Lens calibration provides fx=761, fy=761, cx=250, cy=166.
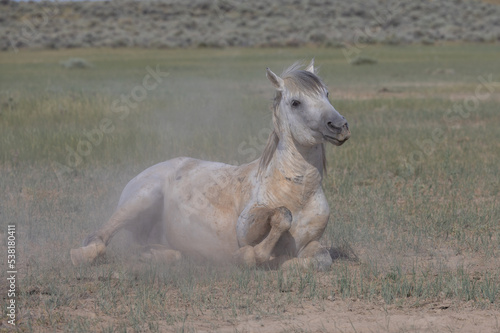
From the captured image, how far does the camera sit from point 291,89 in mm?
6305

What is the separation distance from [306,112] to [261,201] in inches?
33.3

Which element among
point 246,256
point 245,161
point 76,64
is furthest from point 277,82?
point 76,64

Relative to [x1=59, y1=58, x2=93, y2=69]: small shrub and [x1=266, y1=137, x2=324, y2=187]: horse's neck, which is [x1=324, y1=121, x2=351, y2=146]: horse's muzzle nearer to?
[x1=266, y1=137, x2=324, y2=187]: horse's neck

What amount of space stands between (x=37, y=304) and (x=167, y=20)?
62.0 m

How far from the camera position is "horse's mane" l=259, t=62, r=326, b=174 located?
20.5 feet

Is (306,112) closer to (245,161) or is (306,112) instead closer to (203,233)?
(203,233)

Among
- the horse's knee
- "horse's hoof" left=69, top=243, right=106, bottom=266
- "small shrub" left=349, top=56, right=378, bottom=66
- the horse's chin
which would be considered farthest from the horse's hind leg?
"small shrub" left=349, top=56, right=378, bottom=66

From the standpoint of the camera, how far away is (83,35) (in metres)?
51.6

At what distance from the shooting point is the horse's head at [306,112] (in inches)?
235

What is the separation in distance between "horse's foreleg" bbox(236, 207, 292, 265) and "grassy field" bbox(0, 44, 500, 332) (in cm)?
16

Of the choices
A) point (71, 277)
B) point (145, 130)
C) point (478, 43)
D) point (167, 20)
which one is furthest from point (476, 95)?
point (167, 20)

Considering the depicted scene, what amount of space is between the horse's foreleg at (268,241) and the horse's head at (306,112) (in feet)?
2.05

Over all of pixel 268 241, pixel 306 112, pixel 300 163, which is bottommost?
pixel 268 241

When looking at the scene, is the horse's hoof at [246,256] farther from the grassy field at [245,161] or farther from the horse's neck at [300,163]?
the horse's neck at [300,163]
